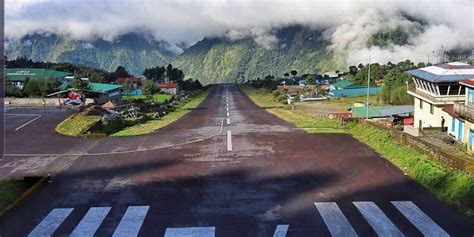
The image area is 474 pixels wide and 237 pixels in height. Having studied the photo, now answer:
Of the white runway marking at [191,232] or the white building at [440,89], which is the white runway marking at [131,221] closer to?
the white runway marking at [191,232]

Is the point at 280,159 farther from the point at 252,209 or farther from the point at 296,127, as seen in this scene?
the point at 296,127

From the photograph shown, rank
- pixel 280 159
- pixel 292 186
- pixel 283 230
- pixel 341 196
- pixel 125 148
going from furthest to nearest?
1. pixel 125 148
2. pixel 280 159
3. pixel 292 186
4. pixel 341 196
5. pixel 283 230

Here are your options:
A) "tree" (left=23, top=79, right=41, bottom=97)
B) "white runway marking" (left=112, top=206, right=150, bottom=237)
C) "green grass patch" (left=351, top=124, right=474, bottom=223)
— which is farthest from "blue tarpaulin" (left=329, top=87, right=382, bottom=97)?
"white runway marking" (left=112, top=206, right=150, bottom=237)

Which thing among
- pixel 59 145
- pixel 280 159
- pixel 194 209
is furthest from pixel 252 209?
pixel 59 145

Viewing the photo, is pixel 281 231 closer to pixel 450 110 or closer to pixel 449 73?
pixel 450 110

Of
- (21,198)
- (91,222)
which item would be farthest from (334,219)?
(21,198)

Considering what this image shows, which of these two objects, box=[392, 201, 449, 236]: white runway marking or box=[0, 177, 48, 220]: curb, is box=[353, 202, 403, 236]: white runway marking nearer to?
box=[392, 201, 449, 236]: white runway marking

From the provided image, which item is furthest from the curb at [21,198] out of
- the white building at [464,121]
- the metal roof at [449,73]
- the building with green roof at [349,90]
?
the building with green roof at [349,90]
